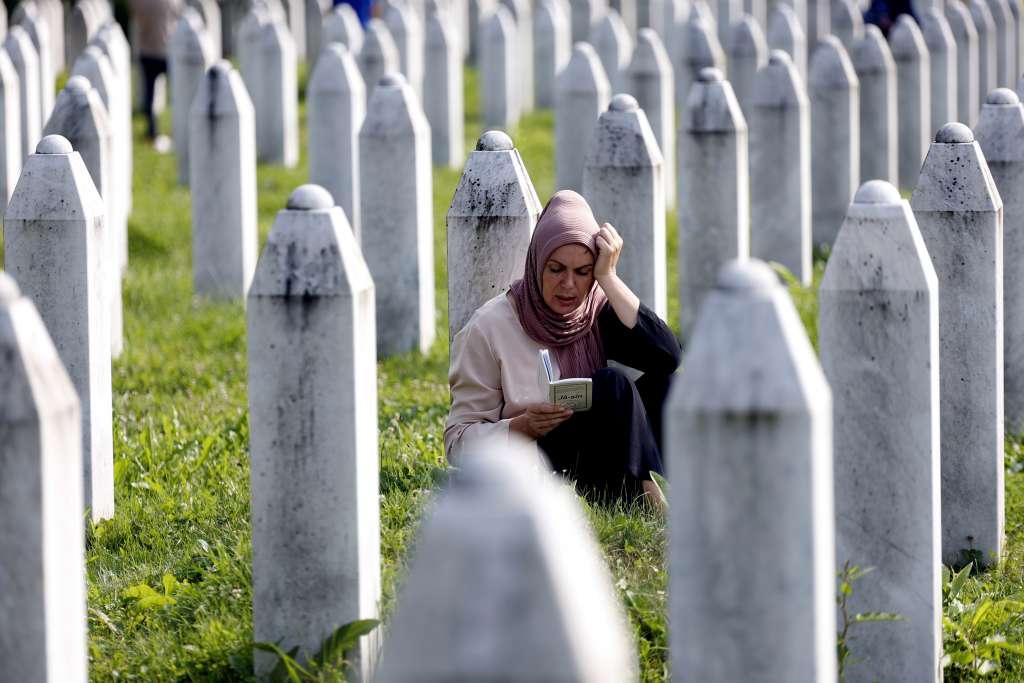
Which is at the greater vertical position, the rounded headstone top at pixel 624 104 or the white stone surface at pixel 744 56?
the white stone surface at pixel 744 56

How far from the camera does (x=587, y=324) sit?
5934 millimetres

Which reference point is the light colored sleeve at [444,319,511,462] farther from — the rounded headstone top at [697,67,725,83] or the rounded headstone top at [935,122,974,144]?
the rounded headstone top at [697,67,725,83]

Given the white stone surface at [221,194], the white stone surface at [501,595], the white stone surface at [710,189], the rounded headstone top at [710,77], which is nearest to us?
the white stone surface at [501,595]

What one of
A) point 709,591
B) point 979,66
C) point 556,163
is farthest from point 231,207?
point 979,66

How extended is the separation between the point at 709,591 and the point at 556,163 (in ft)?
28.3

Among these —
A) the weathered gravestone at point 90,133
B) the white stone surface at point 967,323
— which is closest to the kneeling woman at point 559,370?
the white stone surface at point 967,323

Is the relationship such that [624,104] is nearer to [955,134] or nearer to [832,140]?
[955,134]

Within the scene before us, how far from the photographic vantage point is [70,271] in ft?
Result: 18.3

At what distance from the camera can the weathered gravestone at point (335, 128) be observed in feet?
Answer: 33.9

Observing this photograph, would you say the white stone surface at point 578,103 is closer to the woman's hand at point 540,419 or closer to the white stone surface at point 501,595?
the woman's hand at point 540,419

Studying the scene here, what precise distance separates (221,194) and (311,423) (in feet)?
17.9

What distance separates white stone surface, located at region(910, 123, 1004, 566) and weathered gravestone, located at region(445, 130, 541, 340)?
1325mm

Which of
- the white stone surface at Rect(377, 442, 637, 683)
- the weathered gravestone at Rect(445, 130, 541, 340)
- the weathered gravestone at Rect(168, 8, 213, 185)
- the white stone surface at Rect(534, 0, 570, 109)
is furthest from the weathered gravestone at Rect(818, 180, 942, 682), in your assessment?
the white stone surface at Rect(534, 0, 570, 109)

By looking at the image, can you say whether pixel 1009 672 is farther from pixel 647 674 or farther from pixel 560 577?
pixel 560 577
